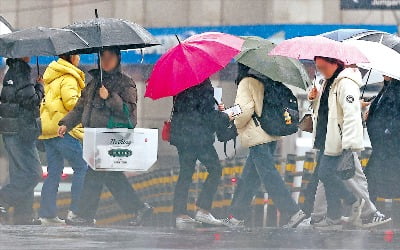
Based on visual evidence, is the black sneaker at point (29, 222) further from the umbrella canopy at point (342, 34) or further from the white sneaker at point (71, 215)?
the umbrella canopy at point (342, 34)

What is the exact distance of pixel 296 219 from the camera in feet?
39.9

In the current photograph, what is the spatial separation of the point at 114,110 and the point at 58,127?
2.98 ft

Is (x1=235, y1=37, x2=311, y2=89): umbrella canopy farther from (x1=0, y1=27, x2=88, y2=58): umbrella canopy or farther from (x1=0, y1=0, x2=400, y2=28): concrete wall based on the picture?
(x1=0, y1=0, x2=400, y2=28): concrete wall

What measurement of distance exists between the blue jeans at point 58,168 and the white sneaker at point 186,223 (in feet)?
3.72

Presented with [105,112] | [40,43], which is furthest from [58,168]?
[40,43]

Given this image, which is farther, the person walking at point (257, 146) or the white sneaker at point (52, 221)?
the white sneaker at point (52, 221)

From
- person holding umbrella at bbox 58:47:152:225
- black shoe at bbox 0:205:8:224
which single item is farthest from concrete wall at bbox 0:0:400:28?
person holding umbrella at bbox 58:47:152:225

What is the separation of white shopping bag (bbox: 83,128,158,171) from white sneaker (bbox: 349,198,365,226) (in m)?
1.82

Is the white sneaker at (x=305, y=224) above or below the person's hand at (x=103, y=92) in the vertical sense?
below

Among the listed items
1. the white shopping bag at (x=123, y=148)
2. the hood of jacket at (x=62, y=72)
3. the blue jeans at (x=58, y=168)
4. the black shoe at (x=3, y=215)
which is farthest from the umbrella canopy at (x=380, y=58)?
the black shoe at (x=3, y=215)

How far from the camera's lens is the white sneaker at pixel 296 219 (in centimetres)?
1214

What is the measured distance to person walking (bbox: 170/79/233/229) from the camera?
11.8 meters

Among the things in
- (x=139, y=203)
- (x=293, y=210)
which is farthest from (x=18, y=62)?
(x=293, y=210)

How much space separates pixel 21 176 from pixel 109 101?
4.69 ft
